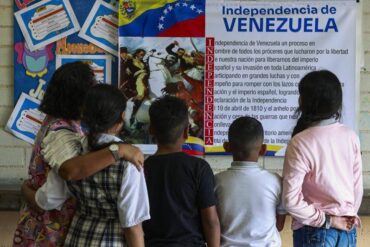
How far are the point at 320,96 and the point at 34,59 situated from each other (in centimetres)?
193

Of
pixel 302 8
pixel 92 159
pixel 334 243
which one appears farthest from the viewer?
pixel 302 8

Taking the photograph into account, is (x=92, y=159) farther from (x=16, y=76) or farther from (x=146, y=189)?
(x=16, y=76)

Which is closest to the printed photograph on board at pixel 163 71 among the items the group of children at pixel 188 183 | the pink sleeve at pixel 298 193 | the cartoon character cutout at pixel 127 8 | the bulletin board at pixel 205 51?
the bulletin board at pixel 205 51

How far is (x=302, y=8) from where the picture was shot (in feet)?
10.4

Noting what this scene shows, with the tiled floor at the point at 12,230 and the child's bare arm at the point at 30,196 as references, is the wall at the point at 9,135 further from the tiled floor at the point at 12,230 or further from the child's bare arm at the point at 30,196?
the child's bare arm at the point at 30,196

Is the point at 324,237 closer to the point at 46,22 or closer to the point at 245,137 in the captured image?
the point at 245,137

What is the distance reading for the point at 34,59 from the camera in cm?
333

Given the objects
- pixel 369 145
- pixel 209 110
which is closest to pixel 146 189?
pixel 209 110

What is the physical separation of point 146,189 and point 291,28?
1.72 metres

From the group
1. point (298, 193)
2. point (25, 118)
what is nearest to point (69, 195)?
point (298, 193)

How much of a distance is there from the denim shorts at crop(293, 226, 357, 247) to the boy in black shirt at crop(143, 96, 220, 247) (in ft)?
1.23

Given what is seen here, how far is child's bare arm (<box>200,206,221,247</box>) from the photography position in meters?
2.00

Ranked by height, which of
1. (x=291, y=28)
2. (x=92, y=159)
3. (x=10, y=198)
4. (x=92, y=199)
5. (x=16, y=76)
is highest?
(x=291, y=28)

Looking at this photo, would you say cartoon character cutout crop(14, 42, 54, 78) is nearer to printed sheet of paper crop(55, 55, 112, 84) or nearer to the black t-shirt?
printed sheet of paper crop(55, 55, 112, 84)
